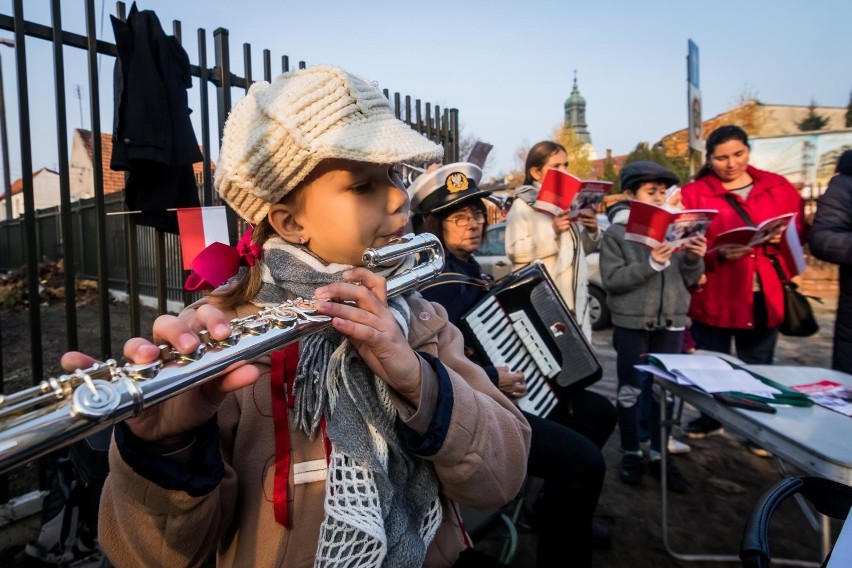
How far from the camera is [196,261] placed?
1149 millimetres

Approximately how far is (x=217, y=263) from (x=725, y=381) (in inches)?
86.0

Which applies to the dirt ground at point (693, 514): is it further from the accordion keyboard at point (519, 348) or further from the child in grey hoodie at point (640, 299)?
the accordion keyboard at point (519, 348)

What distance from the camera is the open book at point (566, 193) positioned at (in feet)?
10.6

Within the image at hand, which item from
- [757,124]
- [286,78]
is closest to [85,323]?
[286,78]

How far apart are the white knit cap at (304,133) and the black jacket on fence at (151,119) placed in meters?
2.17

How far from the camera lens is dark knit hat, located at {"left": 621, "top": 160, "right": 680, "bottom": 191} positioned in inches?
135

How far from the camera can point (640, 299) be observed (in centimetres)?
338

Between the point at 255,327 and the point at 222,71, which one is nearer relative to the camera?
the point at 255,327

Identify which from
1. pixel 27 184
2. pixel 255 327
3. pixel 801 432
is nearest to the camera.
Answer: pixel 255 327

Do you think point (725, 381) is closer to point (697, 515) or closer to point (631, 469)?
point (697, 515)

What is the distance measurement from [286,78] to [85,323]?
8657 millimetres

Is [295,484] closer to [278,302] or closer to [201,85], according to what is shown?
[278,302]

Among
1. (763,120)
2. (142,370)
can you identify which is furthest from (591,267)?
(763,120)

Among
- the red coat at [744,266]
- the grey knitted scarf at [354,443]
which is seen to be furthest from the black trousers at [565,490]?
the red coat at [744,266]
